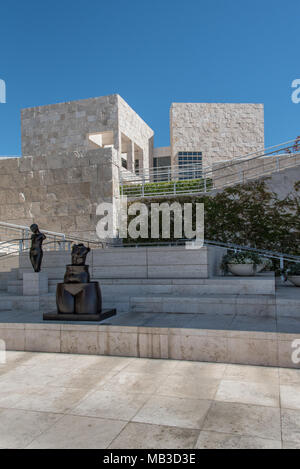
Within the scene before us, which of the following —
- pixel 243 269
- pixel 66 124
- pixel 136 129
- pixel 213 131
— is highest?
pixel 213 131

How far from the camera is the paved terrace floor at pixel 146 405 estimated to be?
315cm

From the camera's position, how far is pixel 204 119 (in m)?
30.0

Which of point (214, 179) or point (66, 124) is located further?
point (66, 124)

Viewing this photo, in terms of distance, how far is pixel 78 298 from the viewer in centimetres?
692

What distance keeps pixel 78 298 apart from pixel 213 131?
2610 cm

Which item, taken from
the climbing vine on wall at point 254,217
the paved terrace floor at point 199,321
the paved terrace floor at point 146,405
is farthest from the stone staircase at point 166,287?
the climbing vine on wall at point 254,217

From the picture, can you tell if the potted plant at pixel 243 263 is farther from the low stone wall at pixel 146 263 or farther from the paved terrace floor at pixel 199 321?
the paved terrace floor at pixel 199 321

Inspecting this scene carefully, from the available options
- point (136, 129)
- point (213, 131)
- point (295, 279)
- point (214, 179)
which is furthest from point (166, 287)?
point (213, 131)

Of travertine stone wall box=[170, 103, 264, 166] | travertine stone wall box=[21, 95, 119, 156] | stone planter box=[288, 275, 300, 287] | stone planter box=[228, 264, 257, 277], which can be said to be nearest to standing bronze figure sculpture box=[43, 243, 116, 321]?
stone planter box=[228, 264, 257, 277]

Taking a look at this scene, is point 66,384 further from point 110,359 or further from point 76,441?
point 76,441

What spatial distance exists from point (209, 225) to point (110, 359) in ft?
39.0

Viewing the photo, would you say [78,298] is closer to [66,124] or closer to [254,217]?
[254,217]

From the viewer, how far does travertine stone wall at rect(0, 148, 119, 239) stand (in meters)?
17.1

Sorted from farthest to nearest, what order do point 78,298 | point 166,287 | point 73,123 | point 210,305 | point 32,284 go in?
point 73,123
point 32,284
point 166,287
point 210,305
point 78,298
